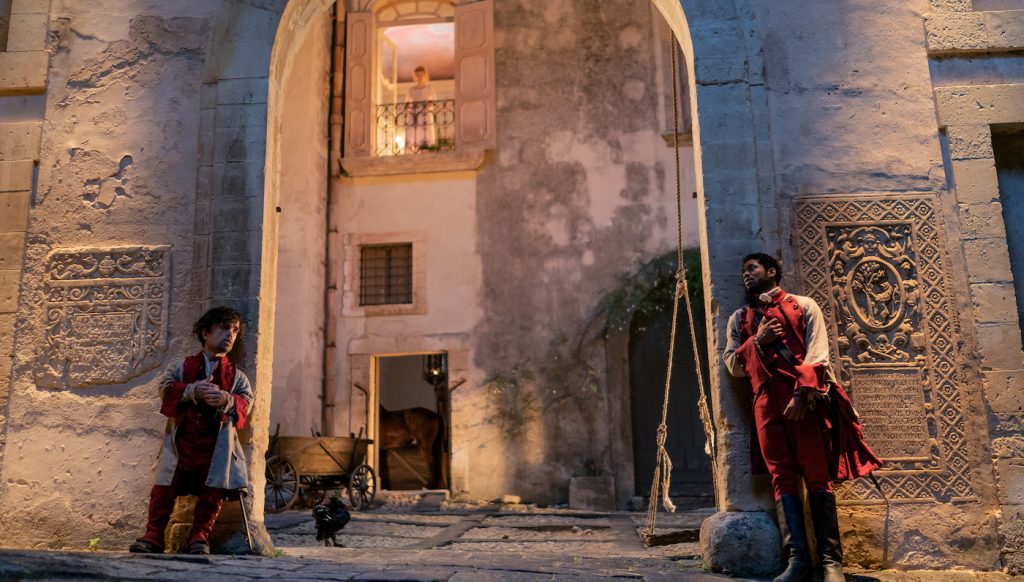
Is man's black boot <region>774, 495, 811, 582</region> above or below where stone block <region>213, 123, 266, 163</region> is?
below

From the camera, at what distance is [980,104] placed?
4.89 m

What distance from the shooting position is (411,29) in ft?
44.1

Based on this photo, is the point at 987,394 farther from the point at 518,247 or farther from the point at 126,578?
the point at 518,247

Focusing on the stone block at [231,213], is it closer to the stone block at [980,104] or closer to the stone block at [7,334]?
the stone block at [7,334]

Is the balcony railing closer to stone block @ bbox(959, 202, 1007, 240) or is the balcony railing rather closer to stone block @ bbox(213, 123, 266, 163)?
stone block @ bbox(213, 123, 266, 163)

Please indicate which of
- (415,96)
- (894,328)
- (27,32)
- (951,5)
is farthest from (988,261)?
(415,96)

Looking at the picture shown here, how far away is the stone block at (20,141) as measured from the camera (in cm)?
525

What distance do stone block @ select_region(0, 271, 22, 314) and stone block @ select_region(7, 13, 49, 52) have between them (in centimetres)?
147

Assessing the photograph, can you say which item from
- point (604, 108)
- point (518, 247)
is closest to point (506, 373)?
point (518, 247)

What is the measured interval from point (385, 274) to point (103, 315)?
7.24m

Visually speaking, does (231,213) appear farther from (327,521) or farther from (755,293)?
(755,293)

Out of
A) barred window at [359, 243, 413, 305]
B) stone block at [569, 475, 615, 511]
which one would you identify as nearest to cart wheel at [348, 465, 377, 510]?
stone block at [569, 475, 615, 511]

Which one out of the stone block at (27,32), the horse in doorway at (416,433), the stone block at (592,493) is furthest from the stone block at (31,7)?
the horse in doorway at (416,433)

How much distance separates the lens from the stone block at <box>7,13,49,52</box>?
17.7 ft
